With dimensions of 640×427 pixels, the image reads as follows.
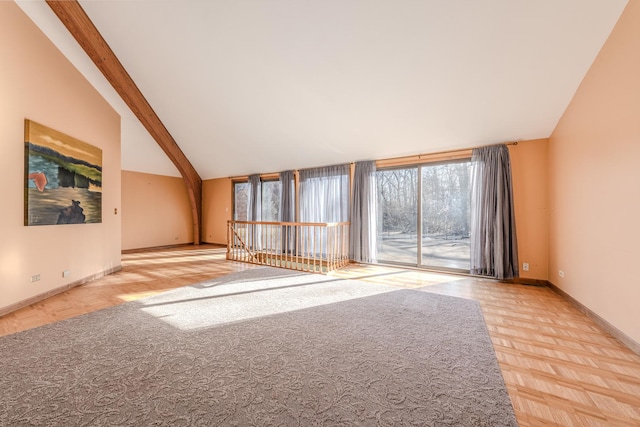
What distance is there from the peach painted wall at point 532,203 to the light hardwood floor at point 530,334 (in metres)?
0.44

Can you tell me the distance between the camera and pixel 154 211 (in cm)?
755

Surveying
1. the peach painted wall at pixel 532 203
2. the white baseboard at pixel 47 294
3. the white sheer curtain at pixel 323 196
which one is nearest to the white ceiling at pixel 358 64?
the peach painted wall at pixel 532 203

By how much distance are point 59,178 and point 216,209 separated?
5076 millimetres

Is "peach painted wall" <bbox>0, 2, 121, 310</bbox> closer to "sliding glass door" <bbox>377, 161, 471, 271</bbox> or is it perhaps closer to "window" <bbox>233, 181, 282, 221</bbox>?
"window" <bbox>233, 181, 282, 221</bbox>

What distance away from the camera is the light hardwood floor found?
1495 millimetres

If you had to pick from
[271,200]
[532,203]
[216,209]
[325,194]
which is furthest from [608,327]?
[216,209]

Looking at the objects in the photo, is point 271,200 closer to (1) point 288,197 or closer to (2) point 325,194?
(1) point 288,197

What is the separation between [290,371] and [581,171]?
3873mm

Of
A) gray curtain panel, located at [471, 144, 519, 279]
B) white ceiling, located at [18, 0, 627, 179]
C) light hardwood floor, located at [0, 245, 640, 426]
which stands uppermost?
white ceiling, located at [18, 0, 627, 179]

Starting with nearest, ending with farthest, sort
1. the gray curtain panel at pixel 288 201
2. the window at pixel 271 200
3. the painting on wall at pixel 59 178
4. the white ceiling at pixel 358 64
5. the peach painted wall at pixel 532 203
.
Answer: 1. the white ceiling at pixel 358 64
2. the painting on wall at pixel 59 178
3. the peach painted wall at pixel 532 203
4. the gray curtain panel at pixel 288 201
5. the window at pixel 271 200

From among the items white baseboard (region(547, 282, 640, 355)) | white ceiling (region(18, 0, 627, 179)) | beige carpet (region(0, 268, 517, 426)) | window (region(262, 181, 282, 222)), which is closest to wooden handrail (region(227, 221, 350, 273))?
window (region(262, 181, 282, 222))

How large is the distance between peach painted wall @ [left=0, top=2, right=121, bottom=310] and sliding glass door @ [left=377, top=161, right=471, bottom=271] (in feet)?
17.0

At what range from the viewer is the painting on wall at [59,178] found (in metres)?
3.04

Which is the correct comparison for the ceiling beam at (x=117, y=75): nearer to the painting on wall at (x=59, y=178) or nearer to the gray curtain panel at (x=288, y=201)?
the painting on wall at (x=59, y=178)
